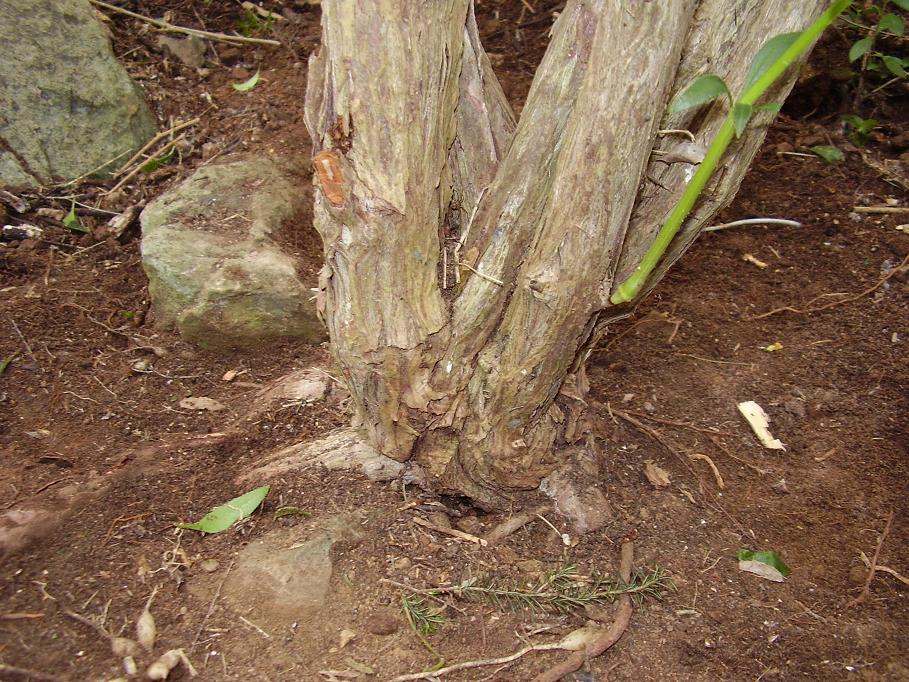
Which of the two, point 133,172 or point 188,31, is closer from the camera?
point 133,172

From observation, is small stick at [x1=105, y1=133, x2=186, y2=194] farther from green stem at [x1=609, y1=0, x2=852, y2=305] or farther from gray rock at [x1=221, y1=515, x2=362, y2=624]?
green stem at [x1=609, y1=0, x2=852, y2=305]

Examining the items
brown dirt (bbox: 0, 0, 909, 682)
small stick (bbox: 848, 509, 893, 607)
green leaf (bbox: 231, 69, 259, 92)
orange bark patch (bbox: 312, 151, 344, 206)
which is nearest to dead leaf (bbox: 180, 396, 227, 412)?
brown dirt (bbox: 0, 0, 909, 682)

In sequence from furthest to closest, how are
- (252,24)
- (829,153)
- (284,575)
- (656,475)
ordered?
1. (252,24)
2. (829,153)
3. (656,475)
4. (284,575)

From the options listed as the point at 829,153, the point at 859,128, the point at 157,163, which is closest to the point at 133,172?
the point at 157,163

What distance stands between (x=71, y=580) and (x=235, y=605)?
373 mm

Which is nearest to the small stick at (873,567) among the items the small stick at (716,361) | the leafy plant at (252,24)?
the small stick at (716,361)

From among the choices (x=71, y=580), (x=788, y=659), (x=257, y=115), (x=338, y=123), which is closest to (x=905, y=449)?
(x=788, y=659)

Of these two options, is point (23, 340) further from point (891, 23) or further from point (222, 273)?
point (891, 23)

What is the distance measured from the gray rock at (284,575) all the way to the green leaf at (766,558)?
100 centimetres

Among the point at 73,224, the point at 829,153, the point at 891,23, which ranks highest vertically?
the point at 891,23

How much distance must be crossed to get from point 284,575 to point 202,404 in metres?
0.74

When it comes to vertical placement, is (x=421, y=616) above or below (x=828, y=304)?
below

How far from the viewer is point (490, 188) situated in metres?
1.69

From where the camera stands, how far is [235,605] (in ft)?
5.55
